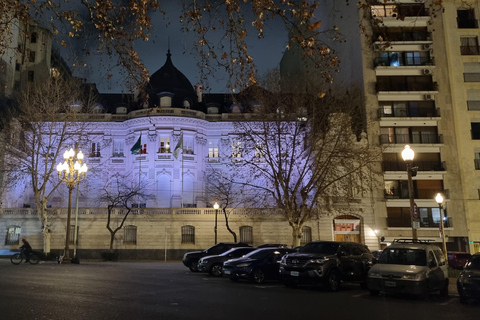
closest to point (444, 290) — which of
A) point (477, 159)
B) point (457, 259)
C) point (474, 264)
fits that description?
point (474, 264)

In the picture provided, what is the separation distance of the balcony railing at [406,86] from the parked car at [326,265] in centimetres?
2882

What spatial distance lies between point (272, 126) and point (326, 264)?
16870 mm

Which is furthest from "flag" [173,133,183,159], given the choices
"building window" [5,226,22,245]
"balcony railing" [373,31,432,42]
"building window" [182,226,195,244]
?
"balcony railing" [373,31,432,42]

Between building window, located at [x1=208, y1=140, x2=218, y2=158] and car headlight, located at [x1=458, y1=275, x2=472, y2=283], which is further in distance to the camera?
building window, located at [x1=208, y1=140, x2=218, y2=158]

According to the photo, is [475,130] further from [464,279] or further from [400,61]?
[464,279]

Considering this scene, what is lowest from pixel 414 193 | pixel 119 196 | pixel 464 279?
pixel 464 279

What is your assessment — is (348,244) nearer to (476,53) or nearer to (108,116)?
(476,53)

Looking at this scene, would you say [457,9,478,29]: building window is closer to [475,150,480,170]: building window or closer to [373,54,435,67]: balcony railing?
[373,54,435,67]: balcony railing

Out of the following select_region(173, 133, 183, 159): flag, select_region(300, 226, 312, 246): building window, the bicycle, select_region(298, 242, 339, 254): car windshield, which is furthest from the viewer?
select_region(173, 133, 183, 159): flag

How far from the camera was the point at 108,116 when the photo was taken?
50.8m

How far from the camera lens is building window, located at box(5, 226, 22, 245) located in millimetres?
38938

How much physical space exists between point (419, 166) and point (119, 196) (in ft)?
95.7

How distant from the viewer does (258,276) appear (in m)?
16.9

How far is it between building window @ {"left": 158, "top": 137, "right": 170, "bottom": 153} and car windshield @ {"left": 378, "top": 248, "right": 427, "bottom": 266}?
37.0 meters
